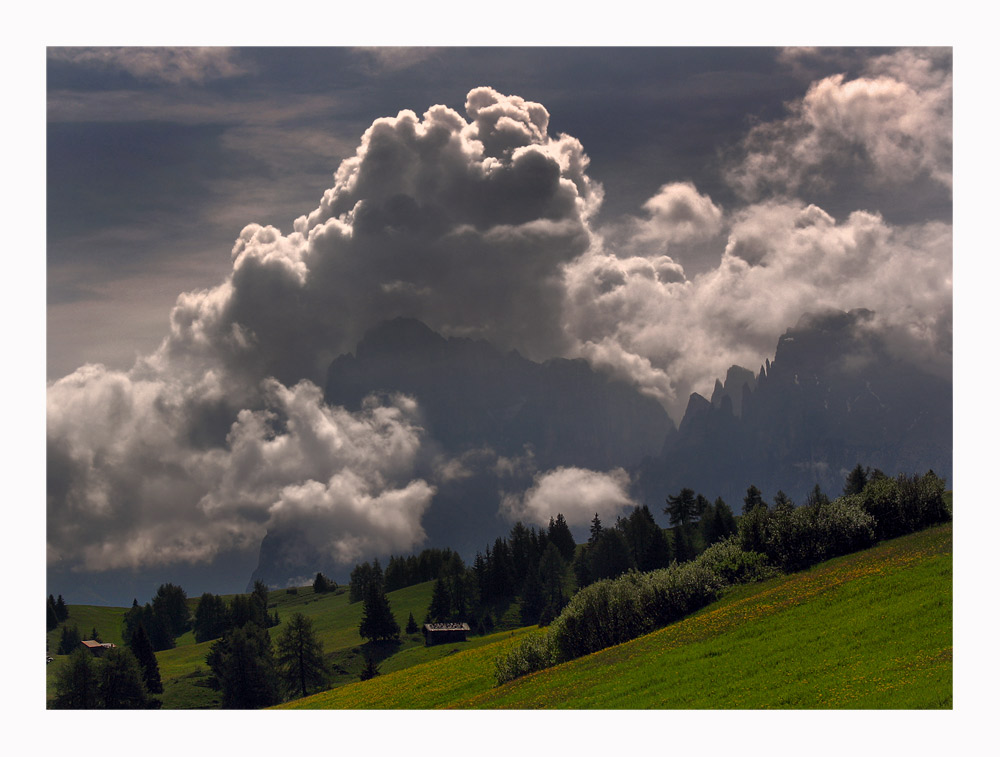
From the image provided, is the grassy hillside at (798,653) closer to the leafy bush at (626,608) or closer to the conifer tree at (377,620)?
the leafy bush at (626,608)

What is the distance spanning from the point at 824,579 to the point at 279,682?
118m

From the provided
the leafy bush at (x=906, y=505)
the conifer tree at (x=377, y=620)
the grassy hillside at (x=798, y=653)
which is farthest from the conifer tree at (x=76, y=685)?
the leafy bush at (x=906, y=505)

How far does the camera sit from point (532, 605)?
7362 inches

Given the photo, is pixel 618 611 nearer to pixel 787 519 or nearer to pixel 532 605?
pixel 787 519

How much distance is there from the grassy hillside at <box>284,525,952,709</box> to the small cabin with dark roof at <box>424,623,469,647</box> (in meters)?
124

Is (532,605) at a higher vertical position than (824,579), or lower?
lower

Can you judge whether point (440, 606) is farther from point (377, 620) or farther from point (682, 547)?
point (682, 547)

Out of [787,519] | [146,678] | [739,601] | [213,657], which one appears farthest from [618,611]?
[213,657]

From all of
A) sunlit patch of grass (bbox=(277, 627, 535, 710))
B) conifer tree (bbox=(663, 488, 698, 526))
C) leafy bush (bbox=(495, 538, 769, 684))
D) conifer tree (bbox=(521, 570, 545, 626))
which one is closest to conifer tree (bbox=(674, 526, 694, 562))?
conifer tree (bbox=(663, 488, 698, 526))

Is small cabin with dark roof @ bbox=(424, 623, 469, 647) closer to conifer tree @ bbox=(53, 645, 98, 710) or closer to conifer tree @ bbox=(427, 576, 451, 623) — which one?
conifer tree @ bbox=(427, 576, 451, 623)

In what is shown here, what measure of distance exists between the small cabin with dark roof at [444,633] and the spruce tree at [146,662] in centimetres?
5581

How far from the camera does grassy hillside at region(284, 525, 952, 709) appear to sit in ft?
124

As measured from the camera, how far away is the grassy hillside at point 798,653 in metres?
37.9

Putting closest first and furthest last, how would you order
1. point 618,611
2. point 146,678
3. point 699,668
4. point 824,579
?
point 699,668 < point 824,579 < point 618,611 < point 146,678
